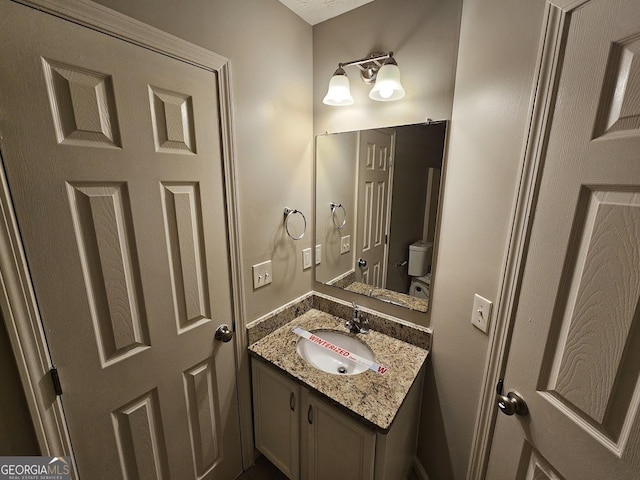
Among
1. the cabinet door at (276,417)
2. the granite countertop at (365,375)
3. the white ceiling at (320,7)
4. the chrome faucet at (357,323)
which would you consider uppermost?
the white ceiling at (320,7)

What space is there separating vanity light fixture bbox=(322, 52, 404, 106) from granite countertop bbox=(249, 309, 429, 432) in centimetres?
118

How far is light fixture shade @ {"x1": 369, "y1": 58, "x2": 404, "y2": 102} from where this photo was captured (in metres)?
1.07

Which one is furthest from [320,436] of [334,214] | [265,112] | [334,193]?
[265,112]

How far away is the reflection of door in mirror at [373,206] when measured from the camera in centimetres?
130

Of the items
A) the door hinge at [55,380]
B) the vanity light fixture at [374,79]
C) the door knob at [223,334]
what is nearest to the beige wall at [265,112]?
the door knob at [223,334]

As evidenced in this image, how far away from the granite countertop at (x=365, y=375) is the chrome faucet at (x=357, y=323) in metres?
0.03

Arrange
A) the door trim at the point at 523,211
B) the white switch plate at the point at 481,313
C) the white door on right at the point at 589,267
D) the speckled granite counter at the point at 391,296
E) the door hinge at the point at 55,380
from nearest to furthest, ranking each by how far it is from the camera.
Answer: the white door on right at the point at 589,267
the door trim at the point at 523,211
the door hinge at the point at 55,380
the white switch plate at the point at 481,313
the speckled granite counter at the point at 391,296

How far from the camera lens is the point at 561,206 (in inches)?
23.4

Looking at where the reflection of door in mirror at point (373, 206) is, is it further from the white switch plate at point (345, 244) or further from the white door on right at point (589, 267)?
the white door on right at point (589, 267)

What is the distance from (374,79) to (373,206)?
2.00ft

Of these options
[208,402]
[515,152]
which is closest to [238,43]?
[515,152]

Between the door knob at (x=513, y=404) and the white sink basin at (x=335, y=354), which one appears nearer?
the door knob at (x=513, y=404)

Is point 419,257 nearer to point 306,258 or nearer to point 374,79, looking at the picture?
point 306,258

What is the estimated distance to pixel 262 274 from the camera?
1302 millimetres
